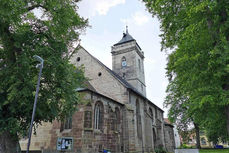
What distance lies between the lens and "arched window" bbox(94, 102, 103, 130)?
15038mm

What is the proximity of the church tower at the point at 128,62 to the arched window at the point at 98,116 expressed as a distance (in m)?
14.2

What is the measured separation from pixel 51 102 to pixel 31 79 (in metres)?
1.56

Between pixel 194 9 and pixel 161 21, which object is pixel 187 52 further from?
pixel 161 21

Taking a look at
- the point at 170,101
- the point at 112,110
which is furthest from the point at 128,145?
the point at 170,101

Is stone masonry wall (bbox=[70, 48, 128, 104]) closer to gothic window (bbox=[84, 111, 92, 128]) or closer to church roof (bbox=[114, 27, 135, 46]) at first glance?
gothic window (bbox=[84, 111, 92, 128])

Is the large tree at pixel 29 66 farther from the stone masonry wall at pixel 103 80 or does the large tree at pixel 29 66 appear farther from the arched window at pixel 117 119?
the stone masonry wall at pixel 103 80

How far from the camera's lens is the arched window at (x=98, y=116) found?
15038mm

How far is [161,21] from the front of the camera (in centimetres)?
1152

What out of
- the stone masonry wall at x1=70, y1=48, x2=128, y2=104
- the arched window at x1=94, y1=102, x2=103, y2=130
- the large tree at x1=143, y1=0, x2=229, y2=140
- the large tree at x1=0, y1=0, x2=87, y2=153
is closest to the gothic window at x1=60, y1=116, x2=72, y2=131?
the arched window at x1=94, y1=102, x2=103, y2=130

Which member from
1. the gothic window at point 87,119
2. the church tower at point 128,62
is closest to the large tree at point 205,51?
the gothic window at point 87,119

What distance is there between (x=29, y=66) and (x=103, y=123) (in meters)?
8.94

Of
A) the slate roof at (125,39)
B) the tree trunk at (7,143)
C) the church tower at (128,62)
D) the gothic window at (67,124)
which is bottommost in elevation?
the tree trunk at (7,143)

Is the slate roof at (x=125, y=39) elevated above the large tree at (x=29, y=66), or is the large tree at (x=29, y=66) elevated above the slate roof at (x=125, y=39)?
the slate roof at (x=125, y=39)

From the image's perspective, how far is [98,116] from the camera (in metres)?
15.4
